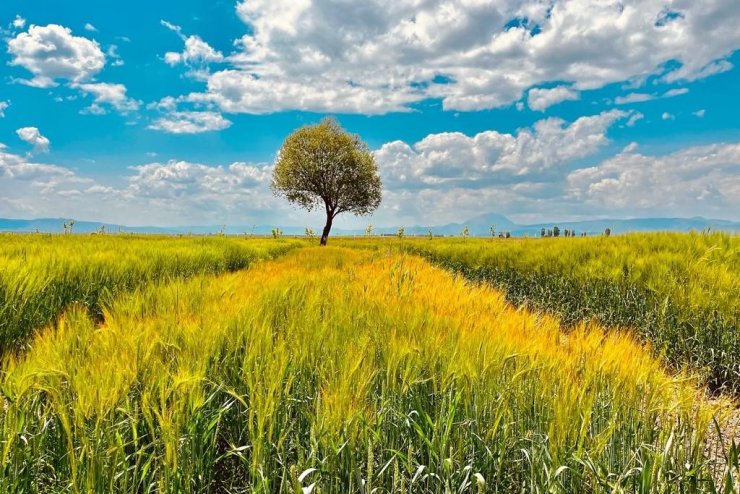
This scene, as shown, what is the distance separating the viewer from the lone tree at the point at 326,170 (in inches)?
1655

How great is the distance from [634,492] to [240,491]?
182 cm

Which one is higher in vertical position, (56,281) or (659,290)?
(56,281)

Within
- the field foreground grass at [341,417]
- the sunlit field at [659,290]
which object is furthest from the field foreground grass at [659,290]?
the field foreground grass at [341,417]

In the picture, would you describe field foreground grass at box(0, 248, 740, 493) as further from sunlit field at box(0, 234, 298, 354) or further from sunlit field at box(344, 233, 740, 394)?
sunlit field at box(344, 233, 740, 394)

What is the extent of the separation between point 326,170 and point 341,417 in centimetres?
4189

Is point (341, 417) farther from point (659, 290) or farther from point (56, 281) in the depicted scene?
point (659, 290)

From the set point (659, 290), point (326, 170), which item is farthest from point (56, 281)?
point (326, 170)

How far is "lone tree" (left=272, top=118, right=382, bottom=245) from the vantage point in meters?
42.0

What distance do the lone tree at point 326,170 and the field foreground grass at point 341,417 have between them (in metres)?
40.4

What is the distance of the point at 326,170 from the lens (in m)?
42.5

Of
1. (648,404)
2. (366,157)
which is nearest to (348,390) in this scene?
(648,404)

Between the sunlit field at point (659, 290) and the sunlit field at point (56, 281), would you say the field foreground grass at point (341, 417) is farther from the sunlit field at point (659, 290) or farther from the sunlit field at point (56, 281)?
the sunlit field at point (659, 290)

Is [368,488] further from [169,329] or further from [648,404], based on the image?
[169,329]

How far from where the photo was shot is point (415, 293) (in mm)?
5508
